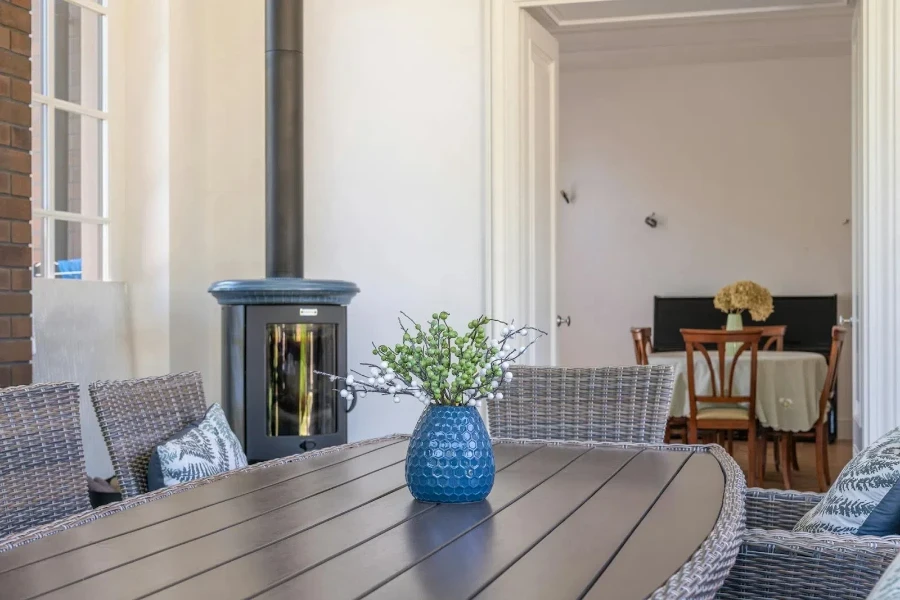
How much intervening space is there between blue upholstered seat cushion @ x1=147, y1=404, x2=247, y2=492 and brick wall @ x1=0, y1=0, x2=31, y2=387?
3.61 feet

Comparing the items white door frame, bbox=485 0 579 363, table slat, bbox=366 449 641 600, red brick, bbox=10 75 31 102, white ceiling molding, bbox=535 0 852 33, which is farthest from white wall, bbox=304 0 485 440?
table slat, bbox=366 449 641 600

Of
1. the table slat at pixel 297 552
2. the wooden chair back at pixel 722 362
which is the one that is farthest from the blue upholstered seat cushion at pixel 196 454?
the wooden chair back at pixel 722 362

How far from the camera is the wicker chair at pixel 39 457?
6.06 ft

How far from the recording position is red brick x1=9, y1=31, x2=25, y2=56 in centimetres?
336

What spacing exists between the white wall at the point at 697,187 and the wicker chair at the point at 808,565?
22.0 feet

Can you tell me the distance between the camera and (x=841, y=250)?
26.2ft

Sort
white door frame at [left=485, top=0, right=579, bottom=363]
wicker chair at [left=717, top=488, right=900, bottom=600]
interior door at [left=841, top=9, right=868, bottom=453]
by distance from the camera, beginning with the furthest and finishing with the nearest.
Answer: white door frame at [left=485, top=0, right=579, bottom=363], interior door at [left=841, top=9, right=868, bottom=453], wicker chair at [left=717, top=488, right=900, bottom=600]

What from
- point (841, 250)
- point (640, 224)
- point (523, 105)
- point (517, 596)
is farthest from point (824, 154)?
point (517, 596)

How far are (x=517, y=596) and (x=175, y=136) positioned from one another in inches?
146

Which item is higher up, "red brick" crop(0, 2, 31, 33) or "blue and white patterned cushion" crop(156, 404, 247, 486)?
"red brick" crop(0, 2, 31, 33)

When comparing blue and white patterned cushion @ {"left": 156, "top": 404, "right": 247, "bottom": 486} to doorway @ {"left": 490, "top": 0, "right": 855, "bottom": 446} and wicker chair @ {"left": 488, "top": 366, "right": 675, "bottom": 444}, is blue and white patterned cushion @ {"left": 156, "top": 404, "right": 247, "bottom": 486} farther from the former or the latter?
doorway @ {"left": 490, "top": 0, "right": 855, "bottom": 446}

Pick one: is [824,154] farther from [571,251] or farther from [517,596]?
[517,596]

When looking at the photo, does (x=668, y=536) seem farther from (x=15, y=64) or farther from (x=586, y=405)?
(x=15, y=64)

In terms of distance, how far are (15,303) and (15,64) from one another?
82 centimetres
